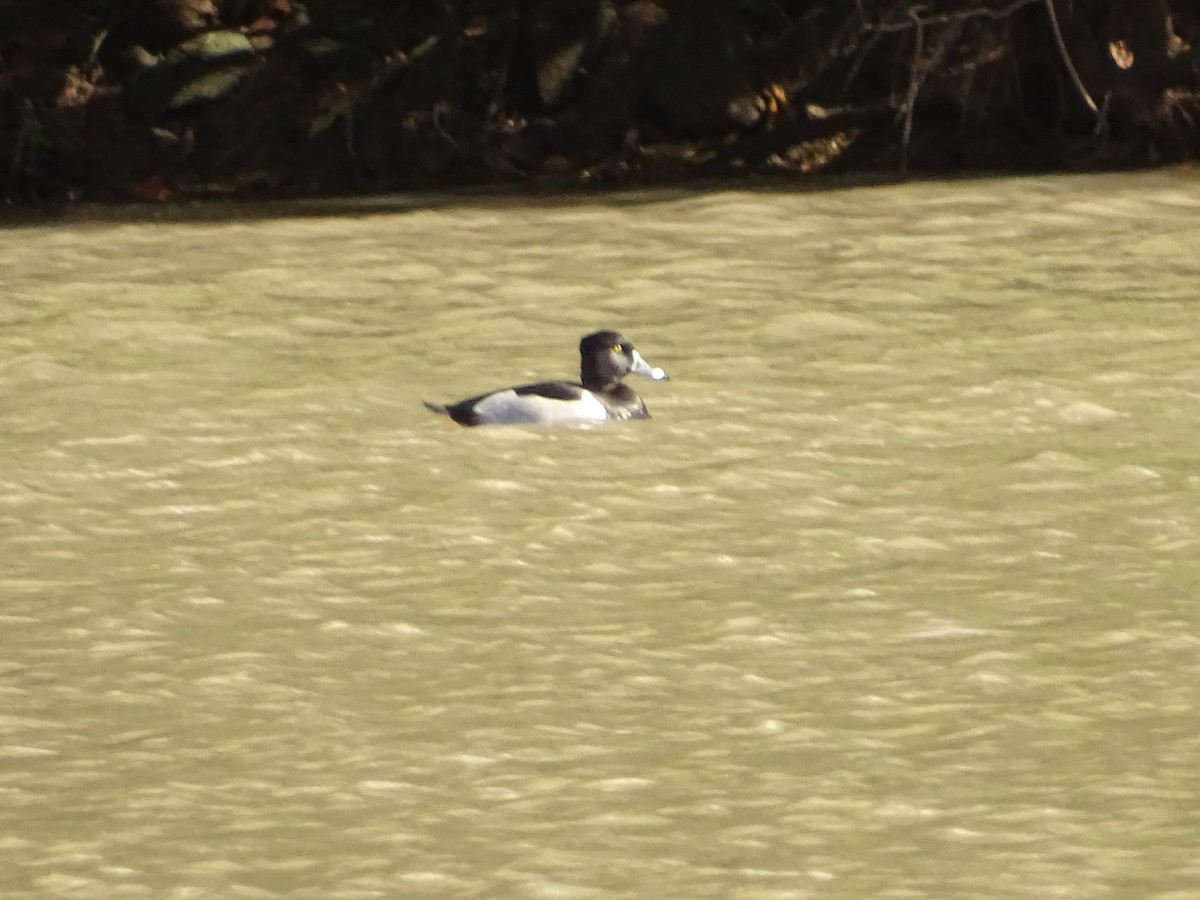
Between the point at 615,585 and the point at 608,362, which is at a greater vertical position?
the point at 608,362

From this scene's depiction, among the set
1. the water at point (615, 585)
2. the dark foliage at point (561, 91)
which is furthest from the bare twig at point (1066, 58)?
the water at point (615, 585)

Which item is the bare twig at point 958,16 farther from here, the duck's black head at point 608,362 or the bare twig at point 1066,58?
the duck's black head at point 608,362

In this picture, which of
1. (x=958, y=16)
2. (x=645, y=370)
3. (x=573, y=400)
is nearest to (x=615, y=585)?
(x=573, y=400)

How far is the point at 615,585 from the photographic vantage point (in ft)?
23.1

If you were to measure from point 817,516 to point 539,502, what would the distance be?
91cm

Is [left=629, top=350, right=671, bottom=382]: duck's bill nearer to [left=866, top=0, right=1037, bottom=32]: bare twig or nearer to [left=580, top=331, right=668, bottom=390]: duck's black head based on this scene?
[left=580, top=331, right=668, bottom=390]: duck's black head

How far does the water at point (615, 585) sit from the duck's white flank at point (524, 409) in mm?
90

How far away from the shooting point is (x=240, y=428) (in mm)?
9102

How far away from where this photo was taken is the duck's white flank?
881 centimetres

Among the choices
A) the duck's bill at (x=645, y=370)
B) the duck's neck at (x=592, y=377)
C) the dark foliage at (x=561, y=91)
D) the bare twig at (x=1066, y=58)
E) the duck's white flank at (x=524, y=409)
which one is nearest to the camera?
the duck's white flank at (x=524, y=409)

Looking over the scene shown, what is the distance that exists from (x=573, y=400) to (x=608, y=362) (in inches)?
14.4

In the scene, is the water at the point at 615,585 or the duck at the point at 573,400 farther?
the duck at the point at 573,400

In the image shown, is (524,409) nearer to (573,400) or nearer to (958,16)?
(573,400)

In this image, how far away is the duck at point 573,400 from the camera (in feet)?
29.0
